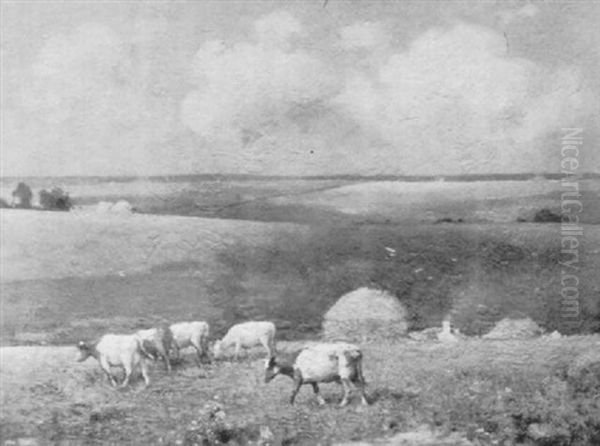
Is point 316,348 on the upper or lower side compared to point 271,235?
lower

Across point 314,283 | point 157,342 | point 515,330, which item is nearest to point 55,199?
point 157,342

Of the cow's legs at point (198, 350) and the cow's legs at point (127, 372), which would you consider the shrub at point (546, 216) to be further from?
the cow's legs at point (127, 372)

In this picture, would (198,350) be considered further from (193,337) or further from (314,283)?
(314,283)

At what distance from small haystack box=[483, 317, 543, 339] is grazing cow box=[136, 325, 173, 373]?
2308 millimetres

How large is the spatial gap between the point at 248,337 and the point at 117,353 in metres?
0.95

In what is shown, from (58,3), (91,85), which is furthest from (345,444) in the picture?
(58,3)

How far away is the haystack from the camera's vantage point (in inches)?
312

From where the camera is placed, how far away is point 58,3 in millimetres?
7949

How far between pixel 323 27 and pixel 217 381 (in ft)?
8.81

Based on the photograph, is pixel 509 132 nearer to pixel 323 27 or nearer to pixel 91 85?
pixel 323 27

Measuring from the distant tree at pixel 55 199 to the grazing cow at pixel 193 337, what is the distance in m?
1.19

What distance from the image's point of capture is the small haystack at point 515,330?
7.91 meters

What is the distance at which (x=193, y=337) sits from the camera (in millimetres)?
7895

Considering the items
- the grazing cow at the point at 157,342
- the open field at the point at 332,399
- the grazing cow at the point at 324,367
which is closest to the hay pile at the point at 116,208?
the grazing cow at the point at 157,342
